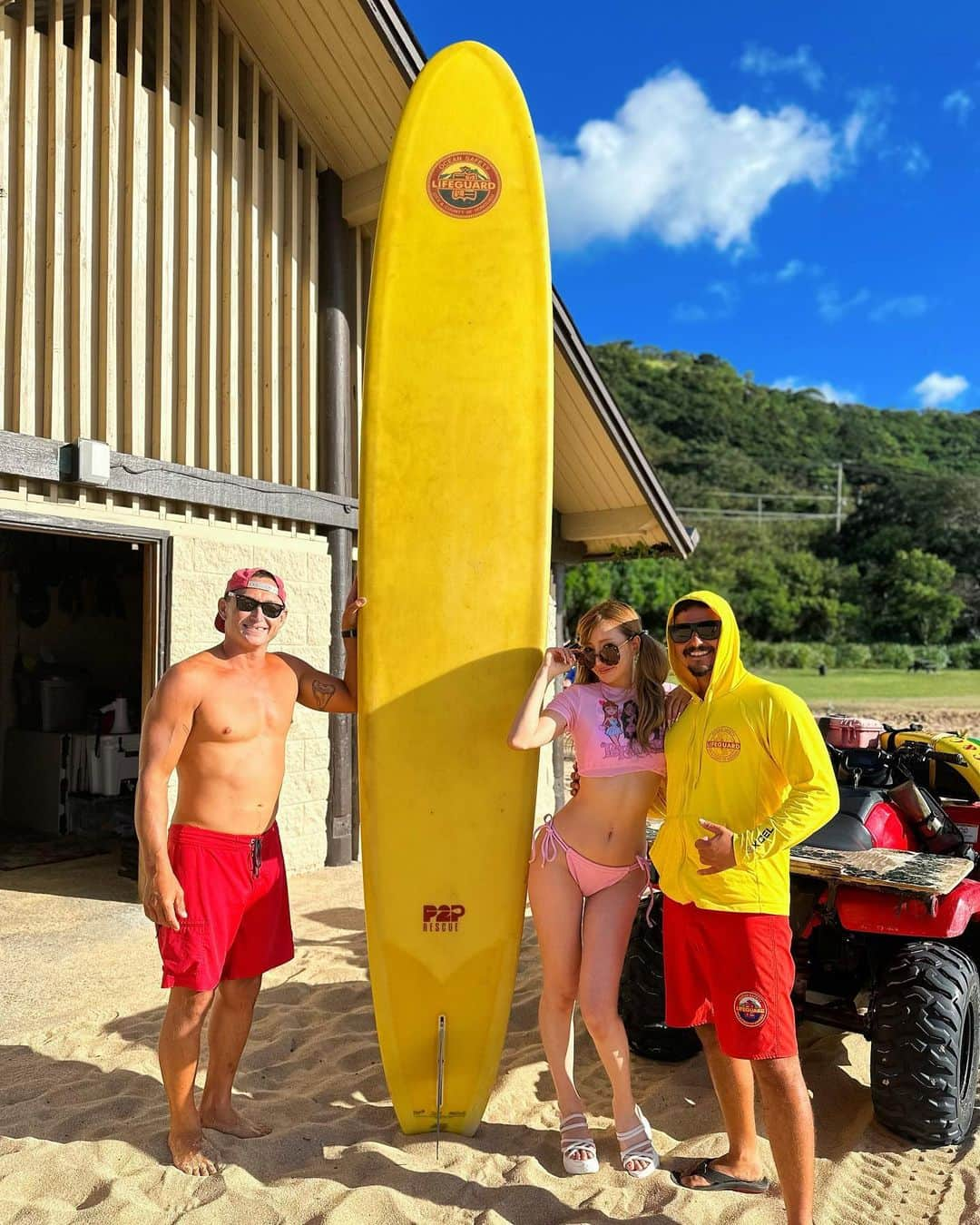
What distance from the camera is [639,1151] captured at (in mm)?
2527

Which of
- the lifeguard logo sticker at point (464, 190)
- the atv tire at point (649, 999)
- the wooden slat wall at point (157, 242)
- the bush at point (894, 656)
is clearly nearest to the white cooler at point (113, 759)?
the wooden slat wall at point (157, 242)

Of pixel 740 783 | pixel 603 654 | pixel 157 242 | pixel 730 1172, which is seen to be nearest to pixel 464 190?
pixel 603 654

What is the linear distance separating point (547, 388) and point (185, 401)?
292cm

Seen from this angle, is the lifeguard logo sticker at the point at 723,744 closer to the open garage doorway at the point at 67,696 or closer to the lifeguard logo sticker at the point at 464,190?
the lifeguard logo sticker at the point at 464,190

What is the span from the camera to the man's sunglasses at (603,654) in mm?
2639

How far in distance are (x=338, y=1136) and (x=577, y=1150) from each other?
0.75 metres

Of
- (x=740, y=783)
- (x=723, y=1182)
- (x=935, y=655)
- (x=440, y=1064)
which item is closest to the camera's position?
(x=740, y=783)

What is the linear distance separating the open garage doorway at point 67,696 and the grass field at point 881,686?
13958mm

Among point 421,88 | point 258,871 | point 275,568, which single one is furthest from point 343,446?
point 258,871

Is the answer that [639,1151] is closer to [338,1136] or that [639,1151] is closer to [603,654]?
[338,1136]

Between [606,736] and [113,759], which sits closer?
[606,736]

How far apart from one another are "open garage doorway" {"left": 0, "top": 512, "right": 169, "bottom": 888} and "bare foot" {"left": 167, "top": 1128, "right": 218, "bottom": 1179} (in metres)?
4.02

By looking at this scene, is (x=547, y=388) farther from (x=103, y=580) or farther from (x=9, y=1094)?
(x=103, y=580)

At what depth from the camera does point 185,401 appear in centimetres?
534
